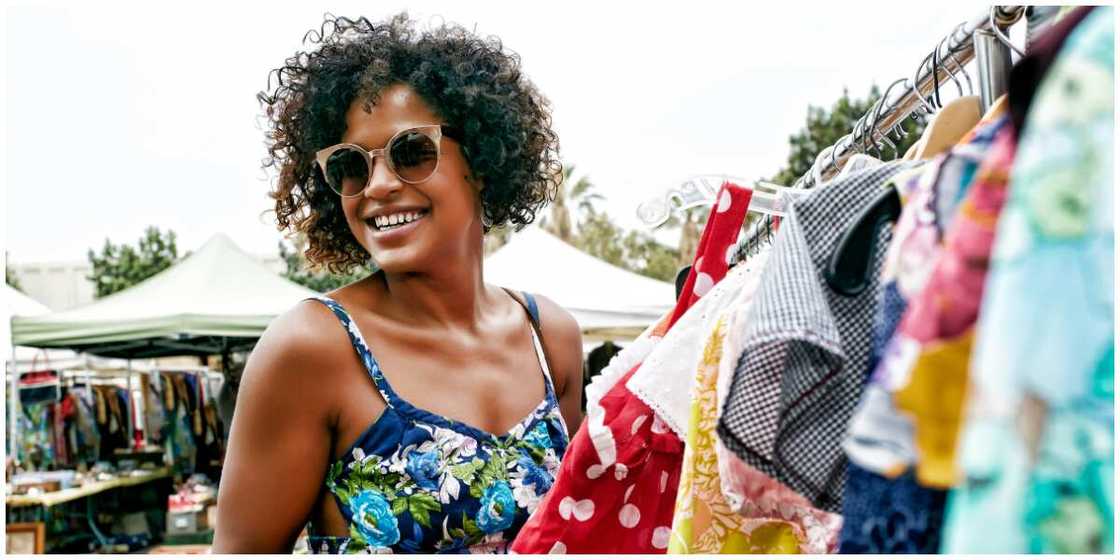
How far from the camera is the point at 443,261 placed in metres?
1.96

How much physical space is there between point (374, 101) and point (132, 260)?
2547 cm

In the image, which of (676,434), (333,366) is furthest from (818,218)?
(333,366)

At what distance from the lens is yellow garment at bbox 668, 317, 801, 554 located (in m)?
1.12

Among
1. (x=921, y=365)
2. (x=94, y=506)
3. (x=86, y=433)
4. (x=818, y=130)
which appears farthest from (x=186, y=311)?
(x=818, y=130)

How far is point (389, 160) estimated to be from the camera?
1.81 metres

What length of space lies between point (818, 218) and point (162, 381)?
10778 mm

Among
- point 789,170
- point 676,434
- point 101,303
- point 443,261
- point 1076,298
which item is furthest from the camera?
point 789,170

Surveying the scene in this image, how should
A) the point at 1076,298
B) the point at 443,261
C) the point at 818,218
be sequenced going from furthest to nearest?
the point at 443,261
the point at 818,218
the point at 1076,298

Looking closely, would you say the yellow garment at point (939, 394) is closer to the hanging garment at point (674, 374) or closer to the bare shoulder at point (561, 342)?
the hanging garment at point (674, 374)

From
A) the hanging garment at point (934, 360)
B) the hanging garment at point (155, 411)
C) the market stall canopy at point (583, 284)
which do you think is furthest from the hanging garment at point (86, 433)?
the hanging garment at point (934, 360)

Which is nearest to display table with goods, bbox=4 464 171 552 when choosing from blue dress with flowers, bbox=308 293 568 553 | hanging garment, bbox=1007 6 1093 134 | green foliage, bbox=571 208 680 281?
blue dress with flowers, bbox=308 293 568 553

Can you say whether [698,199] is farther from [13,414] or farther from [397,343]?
[13,414]

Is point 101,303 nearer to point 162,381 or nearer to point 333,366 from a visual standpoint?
point 162,381

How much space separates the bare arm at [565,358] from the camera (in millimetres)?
2277
